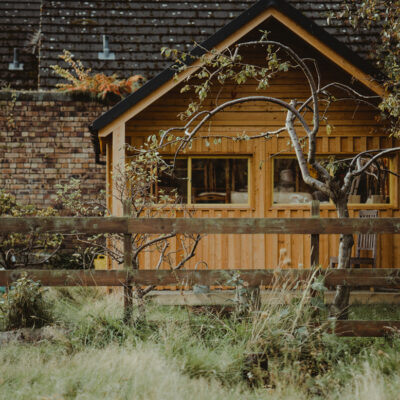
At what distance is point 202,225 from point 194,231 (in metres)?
0.10

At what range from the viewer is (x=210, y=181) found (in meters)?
9.18

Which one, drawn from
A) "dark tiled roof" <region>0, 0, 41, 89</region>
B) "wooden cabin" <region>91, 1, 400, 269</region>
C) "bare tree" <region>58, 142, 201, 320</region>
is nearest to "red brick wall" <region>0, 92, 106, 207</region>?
"dark tiled roof" <region>0, 0, 41, 89</region>

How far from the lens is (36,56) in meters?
14.0

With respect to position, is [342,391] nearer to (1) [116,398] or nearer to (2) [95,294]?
(1) [116,398]

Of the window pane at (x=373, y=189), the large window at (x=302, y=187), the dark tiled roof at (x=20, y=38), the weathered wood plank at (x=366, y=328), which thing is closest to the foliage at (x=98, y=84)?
the dark tiled roof at (x=20, y=38)

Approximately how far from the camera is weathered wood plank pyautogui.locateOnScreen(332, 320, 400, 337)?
5.03 meters

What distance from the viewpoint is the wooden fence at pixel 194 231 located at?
516cm

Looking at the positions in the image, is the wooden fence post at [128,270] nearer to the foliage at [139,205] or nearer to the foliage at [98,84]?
the foliage at [139,205]

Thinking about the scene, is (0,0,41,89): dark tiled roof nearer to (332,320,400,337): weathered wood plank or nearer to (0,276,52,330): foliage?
(0,276,52,330): foliage

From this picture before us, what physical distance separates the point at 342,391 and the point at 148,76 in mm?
9387

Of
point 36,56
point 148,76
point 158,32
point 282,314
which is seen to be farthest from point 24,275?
point 36,56

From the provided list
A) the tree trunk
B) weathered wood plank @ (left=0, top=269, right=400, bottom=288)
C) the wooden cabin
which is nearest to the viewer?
weathered wood plank @ (left=0, top=269, right=400, bottom=288)

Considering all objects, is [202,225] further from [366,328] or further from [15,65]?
[15,65]

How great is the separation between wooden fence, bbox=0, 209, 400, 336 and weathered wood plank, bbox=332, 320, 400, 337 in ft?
1.16
